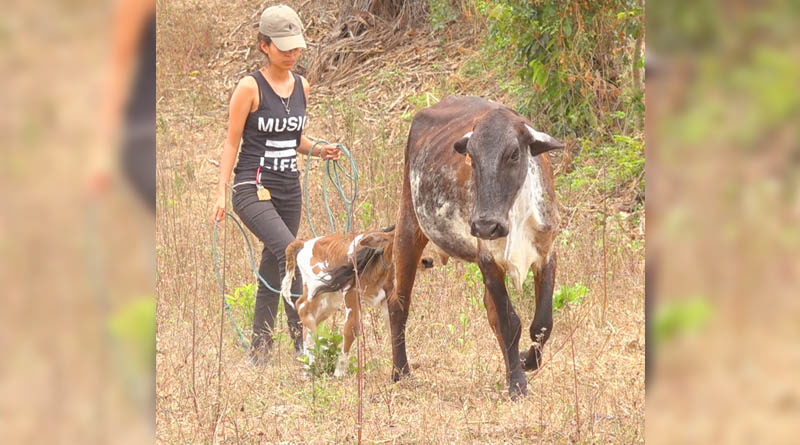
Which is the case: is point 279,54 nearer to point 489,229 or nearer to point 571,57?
point 489,229

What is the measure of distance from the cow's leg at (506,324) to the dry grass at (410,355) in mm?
121

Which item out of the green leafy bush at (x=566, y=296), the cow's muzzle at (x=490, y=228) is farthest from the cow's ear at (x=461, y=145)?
the green leafy bush at (x=566, y=296)

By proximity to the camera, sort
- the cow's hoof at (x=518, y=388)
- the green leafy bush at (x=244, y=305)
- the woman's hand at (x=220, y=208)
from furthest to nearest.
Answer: the green leafy bush at (x=244, y=305)
the woman's hand at (x=220, y=208)
the cow's hoof at (x=518, y=388)

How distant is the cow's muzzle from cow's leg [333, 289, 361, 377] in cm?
143

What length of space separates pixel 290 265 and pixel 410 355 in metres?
1.06

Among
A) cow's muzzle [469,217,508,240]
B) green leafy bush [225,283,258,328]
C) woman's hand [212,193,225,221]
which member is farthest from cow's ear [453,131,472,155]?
green leafy bush [225,283,258,328]

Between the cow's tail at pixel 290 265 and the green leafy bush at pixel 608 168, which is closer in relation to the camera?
the cow's tail at pixel 290 265

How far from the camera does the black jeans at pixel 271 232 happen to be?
611 centimetres

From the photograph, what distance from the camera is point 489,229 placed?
4613 millimetres

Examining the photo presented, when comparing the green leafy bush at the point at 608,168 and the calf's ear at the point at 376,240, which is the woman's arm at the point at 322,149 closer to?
the calf's ear at the point at 376,240

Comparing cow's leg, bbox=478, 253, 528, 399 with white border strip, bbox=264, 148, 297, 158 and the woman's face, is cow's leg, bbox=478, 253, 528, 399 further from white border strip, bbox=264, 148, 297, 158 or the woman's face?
the woman's face

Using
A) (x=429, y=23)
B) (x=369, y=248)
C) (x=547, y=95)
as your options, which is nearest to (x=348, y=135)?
(x=547, y=95)

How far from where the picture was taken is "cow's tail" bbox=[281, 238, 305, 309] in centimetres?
605
